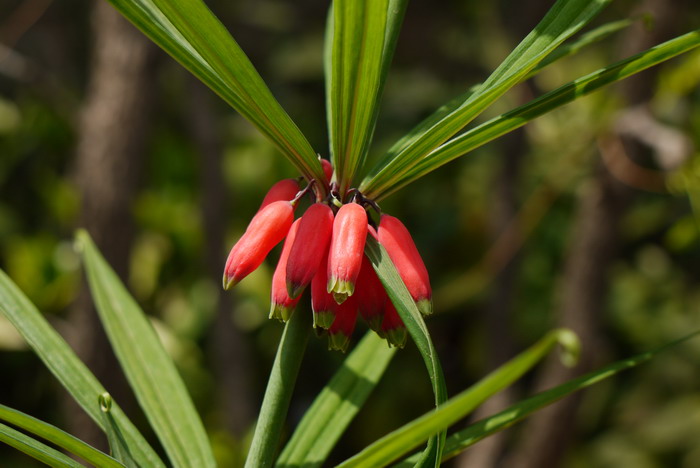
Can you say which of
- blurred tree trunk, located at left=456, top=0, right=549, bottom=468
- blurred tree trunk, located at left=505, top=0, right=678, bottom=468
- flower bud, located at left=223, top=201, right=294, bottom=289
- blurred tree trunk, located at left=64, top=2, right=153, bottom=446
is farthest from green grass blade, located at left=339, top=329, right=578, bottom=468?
blurred tree trunk, located at left=456, top=0, right=549, bottom=468

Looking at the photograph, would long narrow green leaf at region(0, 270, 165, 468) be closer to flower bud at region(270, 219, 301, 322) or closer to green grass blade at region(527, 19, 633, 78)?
flower bud at region(270, 219, 301, 322)

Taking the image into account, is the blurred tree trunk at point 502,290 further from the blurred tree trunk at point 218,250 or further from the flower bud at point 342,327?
the flower bud at point 342,327

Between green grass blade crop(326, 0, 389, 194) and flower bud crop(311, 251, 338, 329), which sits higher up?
green grass blade crop(326, 0, 389, 194)

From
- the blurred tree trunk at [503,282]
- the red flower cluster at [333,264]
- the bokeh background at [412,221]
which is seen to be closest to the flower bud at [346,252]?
the red flower cluster at [333,264]

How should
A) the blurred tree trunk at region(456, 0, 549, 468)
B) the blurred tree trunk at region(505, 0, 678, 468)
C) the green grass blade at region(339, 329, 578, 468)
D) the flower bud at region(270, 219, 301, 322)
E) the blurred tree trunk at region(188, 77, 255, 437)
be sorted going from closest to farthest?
1. the green grass blade at region(339, 329, 578, 468)
2. the flower bud at region(270, 219, 301, 322)
3. the blurred tree trunk at region(505, 0, 678, 468)
4. the blurred tree trunk at region(456, 0, 549, 468)
5. the blurred tree trunk at region(188, 77, 255, 437)

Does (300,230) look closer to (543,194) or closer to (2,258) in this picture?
(543,194)

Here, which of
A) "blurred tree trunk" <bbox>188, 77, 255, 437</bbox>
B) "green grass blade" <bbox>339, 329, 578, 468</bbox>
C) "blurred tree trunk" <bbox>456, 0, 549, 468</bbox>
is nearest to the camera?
"green grass blade" <bbox>339, 329, 578, 468</bbox>
